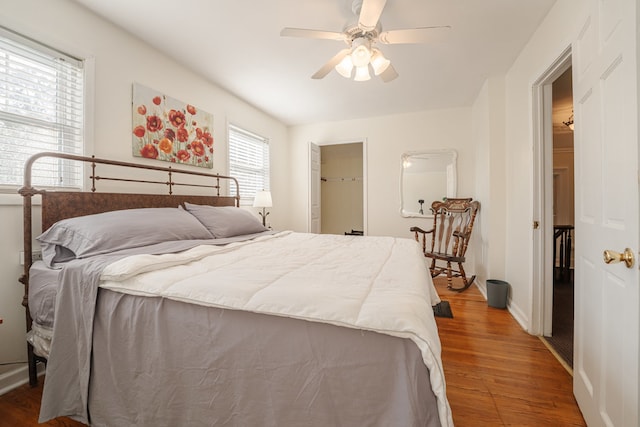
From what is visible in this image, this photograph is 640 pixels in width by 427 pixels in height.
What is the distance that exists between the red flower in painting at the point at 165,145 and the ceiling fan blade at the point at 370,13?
2.00m

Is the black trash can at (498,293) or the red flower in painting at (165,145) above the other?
the red flower in painting at (165,145)

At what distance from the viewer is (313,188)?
470 cm

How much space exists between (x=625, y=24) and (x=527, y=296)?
208 cm

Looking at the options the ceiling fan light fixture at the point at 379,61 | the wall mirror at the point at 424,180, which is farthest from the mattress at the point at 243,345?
the wall mirror at the point at 424,180

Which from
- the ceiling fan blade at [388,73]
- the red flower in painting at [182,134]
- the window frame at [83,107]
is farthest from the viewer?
the red flower in painting at [182,134]

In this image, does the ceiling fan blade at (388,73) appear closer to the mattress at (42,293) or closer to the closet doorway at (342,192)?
the mattress at (42,293)

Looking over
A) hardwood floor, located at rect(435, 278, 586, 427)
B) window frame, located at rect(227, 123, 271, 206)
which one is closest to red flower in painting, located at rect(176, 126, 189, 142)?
window frame, located at rect(227, 123, 271, 206)

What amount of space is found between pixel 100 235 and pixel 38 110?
1.00 metres

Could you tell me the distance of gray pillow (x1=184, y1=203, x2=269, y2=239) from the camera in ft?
7.74

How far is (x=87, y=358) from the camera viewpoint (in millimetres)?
1228

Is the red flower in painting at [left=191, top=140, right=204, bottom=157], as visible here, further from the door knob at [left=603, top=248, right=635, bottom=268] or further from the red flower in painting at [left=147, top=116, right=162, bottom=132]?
the door knob at [left=603, top=248, right=635, bottom=268]

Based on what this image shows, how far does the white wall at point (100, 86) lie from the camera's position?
1.63 m

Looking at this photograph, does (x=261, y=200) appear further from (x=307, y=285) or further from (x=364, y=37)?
(x=307, y=285)

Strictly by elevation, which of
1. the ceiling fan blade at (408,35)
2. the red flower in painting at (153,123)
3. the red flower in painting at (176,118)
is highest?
the ceiling fan blade at (408,35)
